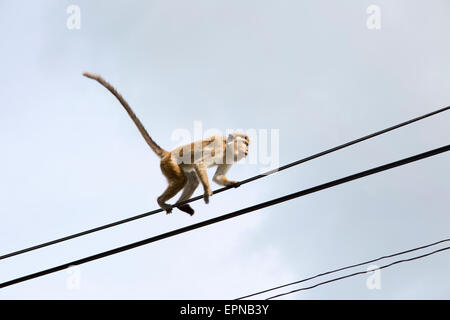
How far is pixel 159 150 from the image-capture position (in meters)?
10.8

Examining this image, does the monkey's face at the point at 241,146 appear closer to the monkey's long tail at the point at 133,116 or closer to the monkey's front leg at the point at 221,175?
the monkey's front leg at the point at 221,175

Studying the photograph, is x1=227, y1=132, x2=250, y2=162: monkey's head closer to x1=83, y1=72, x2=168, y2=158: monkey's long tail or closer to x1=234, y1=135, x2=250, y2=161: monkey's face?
x1=234, y1=135, x2=250, y2=161: monkey's face

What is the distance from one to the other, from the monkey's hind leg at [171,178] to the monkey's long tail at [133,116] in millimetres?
410

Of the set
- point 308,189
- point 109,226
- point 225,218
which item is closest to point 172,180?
point 109,226

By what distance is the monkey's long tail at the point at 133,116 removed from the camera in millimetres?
10571

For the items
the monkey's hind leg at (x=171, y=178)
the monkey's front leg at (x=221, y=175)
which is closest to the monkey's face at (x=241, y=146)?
the monkey's front leg at (x=221, y=175)

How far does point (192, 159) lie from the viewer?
10.3 m

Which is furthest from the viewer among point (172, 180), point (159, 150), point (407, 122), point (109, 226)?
point (159, 150)

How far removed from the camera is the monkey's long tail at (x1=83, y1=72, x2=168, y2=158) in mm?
10571
